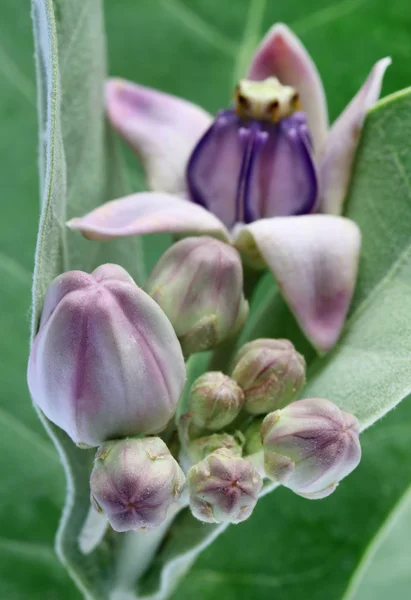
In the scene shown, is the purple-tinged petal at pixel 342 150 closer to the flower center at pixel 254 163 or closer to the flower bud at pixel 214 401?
the flower center at pixel 254 163

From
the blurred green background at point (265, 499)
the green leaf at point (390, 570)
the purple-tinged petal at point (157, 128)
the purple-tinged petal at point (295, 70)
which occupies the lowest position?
the green leaf at point (390, 570)

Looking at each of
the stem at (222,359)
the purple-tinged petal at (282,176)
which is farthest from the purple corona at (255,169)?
the stem at (222,359)

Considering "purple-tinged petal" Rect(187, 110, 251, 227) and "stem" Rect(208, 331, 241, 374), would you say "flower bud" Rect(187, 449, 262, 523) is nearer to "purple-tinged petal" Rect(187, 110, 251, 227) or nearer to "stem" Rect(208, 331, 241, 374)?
"stem" Rect(208, 331, 241, 374)

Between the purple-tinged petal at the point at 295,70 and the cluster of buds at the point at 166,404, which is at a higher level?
the purple-tinged petal at the point at 295,70

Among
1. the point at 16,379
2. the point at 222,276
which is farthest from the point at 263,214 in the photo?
the point at 16,379

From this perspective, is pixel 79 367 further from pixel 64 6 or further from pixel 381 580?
pixel 381 580

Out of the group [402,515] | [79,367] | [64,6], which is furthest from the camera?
[402,515]
